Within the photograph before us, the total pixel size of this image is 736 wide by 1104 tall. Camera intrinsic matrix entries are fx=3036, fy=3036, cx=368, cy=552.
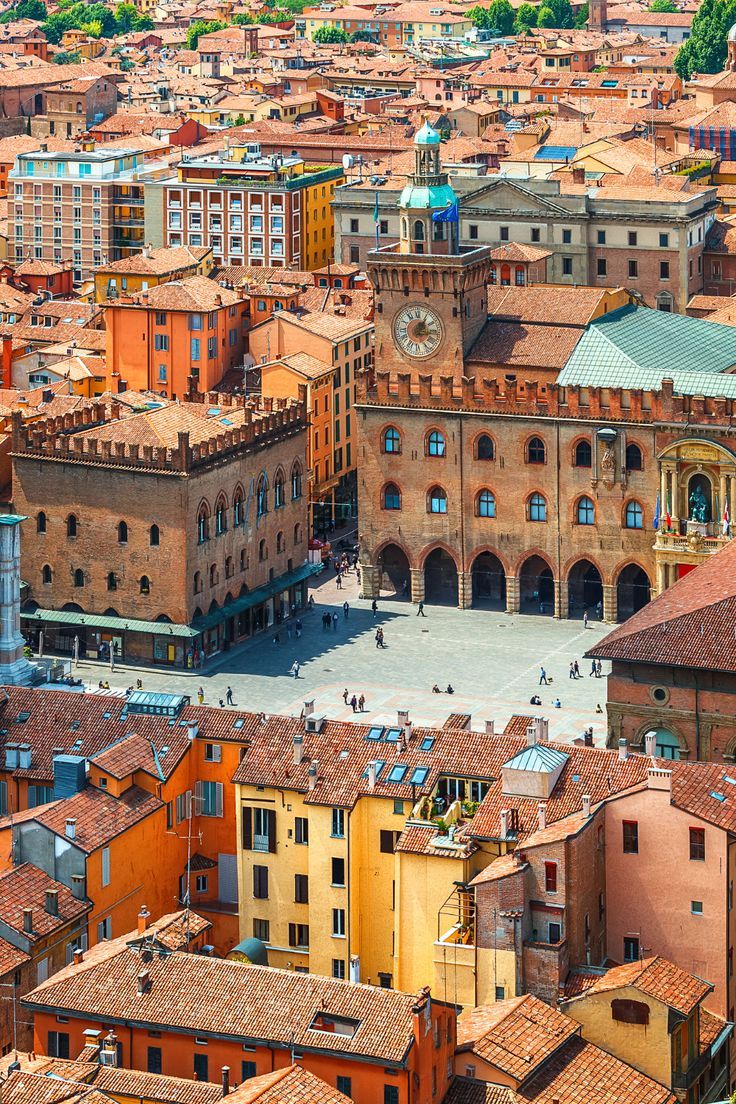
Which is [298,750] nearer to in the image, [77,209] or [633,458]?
[633,458]

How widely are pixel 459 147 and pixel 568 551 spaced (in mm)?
65675

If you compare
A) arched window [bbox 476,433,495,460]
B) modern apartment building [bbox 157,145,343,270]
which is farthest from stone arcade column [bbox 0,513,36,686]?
modern apartment building [bbox 157,145,343,270]

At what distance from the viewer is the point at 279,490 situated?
13612 centimetres

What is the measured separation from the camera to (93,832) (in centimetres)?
9200

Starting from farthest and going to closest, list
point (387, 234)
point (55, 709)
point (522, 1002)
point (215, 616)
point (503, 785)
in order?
point (387, 234)
point (215, 616)
point (55, 709)
point (503, 785)
point (522, 1002)

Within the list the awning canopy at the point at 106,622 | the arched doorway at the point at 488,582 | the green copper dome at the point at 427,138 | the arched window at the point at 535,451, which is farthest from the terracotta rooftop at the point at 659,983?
the green copper dome at the point at 427,138

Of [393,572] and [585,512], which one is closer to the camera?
[585,512]

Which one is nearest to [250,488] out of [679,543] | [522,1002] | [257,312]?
[679,543]

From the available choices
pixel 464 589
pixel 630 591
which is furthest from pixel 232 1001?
pixel 464 589

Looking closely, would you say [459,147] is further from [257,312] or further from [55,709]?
[55,709]

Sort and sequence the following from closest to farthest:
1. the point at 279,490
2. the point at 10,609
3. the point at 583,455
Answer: the point at 10,609 < the point at 583,455 < the point at 279,490

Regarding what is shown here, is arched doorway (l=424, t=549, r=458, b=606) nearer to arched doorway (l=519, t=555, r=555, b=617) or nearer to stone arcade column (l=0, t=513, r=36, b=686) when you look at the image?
arched doorway (l=519, t=555, r=555, b=617)

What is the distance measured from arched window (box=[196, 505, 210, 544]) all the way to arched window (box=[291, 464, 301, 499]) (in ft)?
30.5

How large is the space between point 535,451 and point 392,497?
7570 mm
